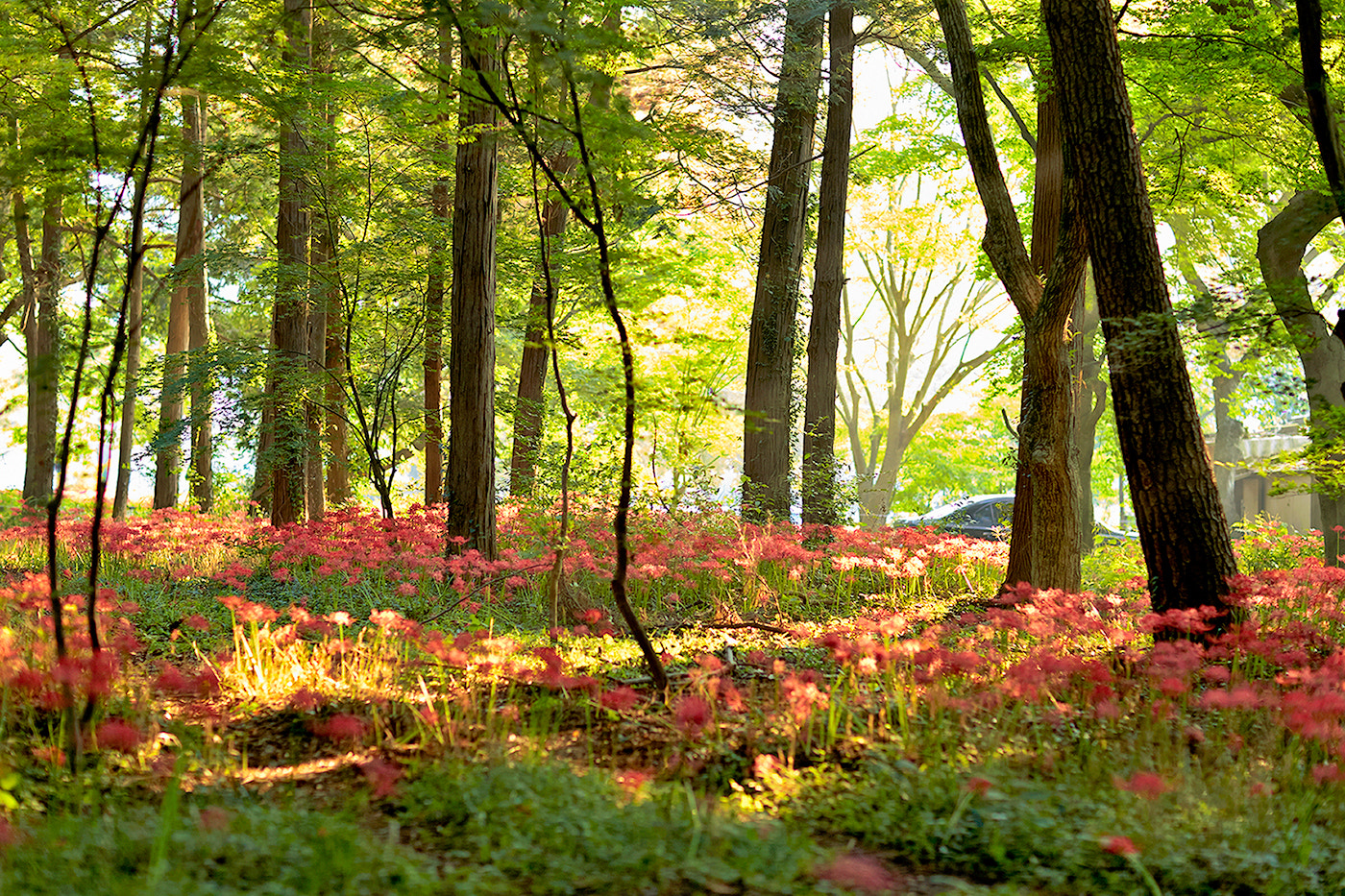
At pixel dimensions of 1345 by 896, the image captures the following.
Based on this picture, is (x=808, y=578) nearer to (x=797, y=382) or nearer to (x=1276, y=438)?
(x=797, y=382)

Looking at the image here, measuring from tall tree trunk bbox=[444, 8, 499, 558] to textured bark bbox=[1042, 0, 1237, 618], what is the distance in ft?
15.3

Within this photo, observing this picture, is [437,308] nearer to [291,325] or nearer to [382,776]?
[291,325]

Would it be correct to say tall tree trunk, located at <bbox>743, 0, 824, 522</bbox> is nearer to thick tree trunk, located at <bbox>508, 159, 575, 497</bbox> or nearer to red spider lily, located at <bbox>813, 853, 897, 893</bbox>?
thick tree trunk, located at <bbox>508, 159, 575, 497</bbox>

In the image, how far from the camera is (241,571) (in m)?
5.56

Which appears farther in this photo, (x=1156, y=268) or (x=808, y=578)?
(x=808, y=578)

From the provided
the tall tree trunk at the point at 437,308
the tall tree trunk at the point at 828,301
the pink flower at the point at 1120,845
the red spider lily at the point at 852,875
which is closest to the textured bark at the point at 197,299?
the tall tree trunk at the point at 437,308

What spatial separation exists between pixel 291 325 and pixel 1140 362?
894cm

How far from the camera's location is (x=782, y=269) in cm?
1127

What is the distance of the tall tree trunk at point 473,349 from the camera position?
793 centimetres

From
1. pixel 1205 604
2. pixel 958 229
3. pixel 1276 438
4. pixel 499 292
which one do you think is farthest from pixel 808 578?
pixel 1276 438

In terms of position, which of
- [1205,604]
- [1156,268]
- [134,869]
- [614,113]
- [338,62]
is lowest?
[134,869]

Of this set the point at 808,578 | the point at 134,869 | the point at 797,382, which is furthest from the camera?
the point at 797,382

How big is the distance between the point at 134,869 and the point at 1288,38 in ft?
29.6

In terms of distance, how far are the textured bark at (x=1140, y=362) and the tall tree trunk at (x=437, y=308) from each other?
557cm
